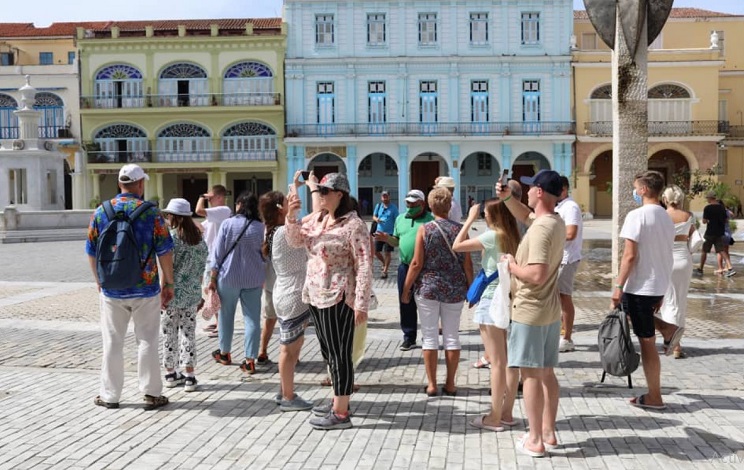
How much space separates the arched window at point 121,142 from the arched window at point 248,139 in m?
4.20

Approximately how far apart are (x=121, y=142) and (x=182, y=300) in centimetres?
3483

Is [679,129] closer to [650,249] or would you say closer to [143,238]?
[650,249]

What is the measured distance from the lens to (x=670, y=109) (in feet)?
121

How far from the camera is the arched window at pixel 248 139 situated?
38031 mm

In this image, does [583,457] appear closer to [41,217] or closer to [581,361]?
[581,361]

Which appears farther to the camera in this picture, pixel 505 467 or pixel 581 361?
pixel 581 361

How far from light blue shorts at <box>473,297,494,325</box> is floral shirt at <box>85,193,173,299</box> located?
89.5 inches

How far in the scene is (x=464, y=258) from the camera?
5949 millimetres

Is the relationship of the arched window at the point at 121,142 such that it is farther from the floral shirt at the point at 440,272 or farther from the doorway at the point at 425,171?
the floral shirt at the point at 440,272

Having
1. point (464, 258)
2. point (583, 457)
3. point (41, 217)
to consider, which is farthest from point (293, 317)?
point (41, 217)

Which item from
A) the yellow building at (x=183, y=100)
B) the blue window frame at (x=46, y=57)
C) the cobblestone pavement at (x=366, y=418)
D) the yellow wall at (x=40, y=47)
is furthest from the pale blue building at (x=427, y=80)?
the cobblestone pavement at (x=366, y=418)

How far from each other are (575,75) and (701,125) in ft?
21.6

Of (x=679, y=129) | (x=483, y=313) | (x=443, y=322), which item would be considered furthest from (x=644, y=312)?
(x=679, y=129)

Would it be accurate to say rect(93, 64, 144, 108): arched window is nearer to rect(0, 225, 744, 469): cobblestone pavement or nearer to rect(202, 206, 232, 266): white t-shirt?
rect(0, 225, 744, 469): cobblestone pavement
